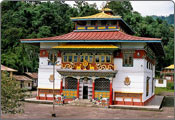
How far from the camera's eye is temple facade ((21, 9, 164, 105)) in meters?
27.4

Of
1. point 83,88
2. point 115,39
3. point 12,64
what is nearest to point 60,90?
point 83,88

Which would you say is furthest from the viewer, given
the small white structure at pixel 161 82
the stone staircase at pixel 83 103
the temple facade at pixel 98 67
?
the small white structure at pixel 161 82

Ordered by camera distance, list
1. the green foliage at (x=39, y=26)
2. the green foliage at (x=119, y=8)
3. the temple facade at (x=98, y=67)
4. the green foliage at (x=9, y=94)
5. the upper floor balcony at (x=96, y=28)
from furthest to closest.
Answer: the green foliage at (x=119, y=8)
the green foliage at (x=39, y=26)
the upper floor balcony at (x=96, y=28)
the temple facade at (x=98, y=67)
the green foliage at (x=9, y=94)

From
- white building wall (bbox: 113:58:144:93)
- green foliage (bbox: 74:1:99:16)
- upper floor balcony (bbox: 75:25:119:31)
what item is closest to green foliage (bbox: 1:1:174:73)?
green foliage (bbox: 74:1:99:16)

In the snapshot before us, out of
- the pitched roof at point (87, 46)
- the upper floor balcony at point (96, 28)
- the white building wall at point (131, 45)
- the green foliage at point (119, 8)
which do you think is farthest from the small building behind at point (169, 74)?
the pitched roof at point (87, 46)

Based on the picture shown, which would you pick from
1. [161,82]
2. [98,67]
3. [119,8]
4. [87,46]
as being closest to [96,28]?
[87,46]

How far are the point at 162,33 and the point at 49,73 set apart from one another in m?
49.9

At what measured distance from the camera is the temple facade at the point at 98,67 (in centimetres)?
2741

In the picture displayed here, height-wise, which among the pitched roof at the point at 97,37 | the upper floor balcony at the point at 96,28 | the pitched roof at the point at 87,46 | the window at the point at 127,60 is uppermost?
the upper floor balcony at the point at 96,28

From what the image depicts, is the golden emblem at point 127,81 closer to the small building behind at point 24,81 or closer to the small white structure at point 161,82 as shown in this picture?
the small building behind at point 24,81

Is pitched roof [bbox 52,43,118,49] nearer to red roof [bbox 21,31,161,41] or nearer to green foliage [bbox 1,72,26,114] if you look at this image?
red roof [bbox 21,31,161,41]

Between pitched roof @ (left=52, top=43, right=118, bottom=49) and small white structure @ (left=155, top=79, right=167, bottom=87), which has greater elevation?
pitched roof @ (left=52, top=43, right=118, bottom=49)

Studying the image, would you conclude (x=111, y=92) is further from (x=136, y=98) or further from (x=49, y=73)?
(x=49, y=73)

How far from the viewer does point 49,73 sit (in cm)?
2992
